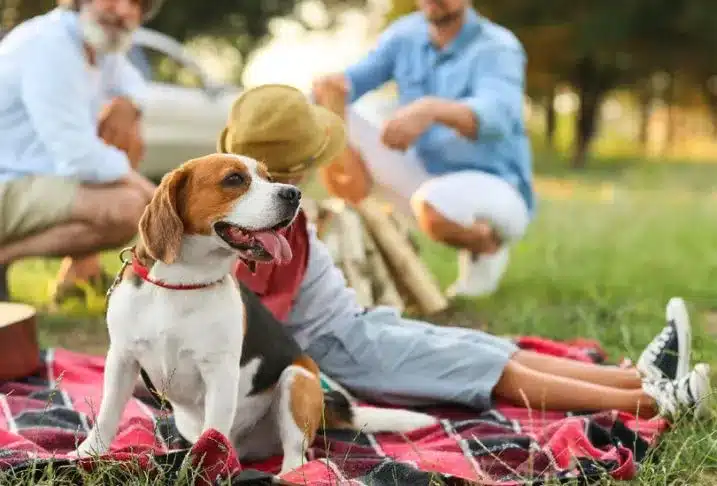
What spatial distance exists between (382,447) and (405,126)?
2.00m

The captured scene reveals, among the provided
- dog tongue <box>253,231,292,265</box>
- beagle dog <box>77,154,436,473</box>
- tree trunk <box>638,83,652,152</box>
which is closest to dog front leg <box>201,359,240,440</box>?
beagle dog <box>77,154,436,473</box>

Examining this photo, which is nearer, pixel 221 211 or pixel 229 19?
pixel 221 211

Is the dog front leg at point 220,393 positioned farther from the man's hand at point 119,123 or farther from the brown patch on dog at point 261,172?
the man's hand at point 119,123

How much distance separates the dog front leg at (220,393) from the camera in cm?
248

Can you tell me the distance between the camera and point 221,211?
7.86ft

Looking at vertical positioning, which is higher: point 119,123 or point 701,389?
point 119,123

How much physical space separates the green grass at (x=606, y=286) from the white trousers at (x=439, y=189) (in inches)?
19.5

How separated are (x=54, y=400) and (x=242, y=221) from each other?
1375 millimetres

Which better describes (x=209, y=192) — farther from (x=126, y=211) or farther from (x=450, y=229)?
(x=450, y=229)

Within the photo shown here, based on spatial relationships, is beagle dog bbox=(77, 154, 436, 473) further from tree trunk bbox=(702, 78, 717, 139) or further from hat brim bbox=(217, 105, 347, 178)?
tree trunk bbox=(702, 78, 717, 139)

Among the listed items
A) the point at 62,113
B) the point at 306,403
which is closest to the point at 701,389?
the point at 306,403

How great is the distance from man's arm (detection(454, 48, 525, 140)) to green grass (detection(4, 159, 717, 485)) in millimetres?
967

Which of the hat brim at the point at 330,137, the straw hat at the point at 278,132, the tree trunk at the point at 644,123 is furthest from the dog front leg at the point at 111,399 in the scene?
the tree trunk at the point at 644,123

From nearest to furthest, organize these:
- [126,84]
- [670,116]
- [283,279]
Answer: [283,279] → [126,84] → [670,116]
